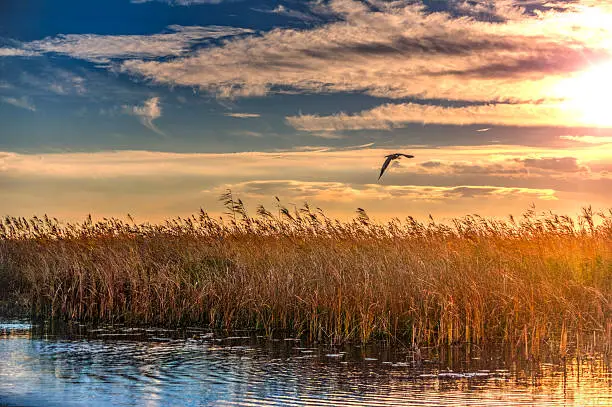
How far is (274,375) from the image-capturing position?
Answer: 8.74 meters

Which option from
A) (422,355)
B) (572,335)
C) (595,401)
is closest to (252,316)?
(422,355)

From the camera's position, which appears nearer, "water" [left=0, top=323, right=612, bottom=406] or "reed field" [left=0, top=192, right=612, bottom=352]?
"water" [left=0, top=323, right=612, bottom=406]

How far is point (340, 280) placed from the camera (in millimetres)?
11742

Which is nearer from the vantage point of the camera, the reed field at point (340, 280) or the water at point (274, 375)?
the water at point (274, 375)

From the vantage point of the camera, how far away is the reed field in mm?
11047

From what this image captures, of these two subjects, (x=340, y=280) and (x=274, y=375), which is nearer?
(x=274, y=375)

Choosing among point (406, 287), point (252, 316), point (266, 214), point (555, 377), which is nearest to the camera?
point (555, 377)

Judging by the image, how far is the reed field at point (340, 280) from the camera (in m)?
11.0

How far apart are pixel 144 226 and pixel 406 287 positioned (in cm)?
860

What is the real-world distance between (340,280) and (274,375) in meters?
3.23

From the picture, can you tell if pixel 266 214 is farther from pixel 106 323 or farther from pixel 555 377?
pixel 555 377

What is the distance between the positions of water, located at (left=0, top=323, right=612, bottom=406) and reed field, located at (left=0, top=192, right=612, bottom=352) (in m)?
0.82

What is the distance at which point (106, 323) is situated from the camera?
1330 centimetres

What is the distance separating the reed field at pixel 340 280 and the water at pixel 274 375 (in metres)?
0.82
